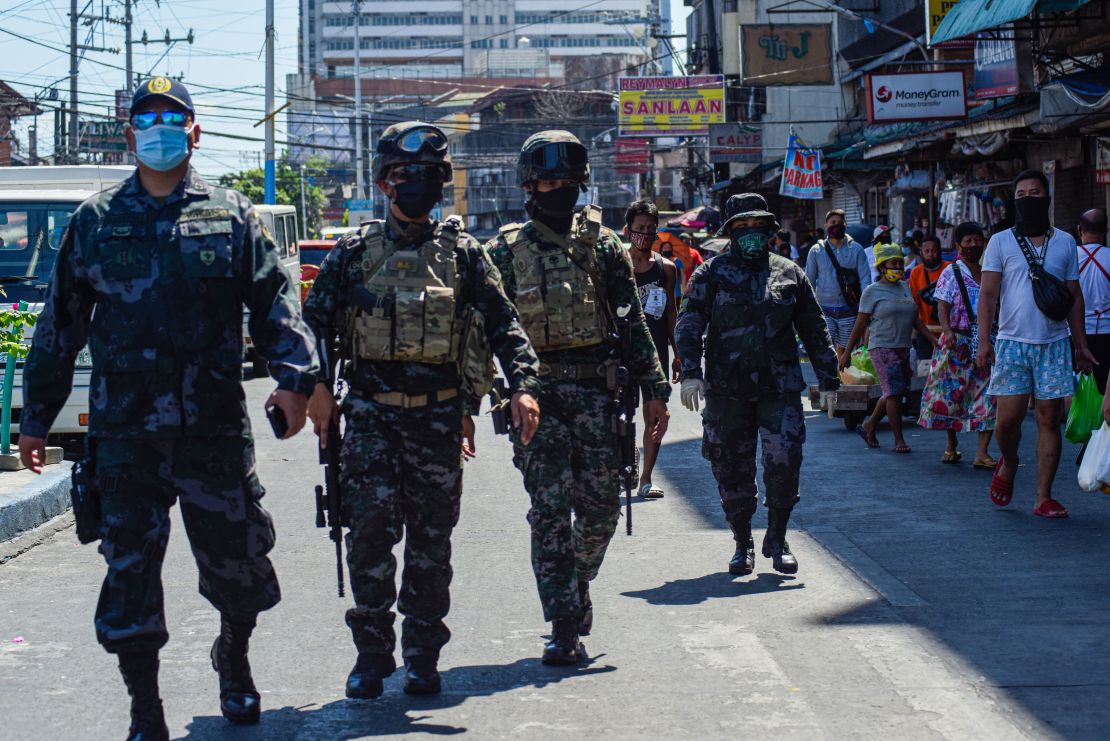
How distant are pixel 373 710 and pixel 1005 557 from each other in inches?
150

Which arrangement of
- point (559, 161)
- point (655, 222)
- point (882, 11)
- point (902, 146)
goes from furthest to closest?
point (882, 11)
point (902, 146)
point (655, 222)
point (559, 161)

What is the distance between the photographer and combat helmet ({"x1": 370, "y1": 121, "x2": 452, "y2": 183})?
205 inches

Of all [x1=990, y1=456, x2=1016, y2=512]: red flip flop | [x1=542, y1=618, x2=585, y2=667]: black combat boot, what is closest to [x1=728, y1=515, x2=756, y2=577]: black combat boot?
[x1=542, y1=618, x2=585, y2=667]: black combat boot

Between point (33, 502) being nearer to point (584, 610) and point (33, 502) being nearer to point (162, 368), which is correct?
point (584, 610)

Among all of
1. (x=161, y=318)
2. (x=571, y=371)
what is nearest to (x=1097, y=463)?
(x=571, y=371)

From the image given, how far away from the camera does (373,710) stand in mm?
4953

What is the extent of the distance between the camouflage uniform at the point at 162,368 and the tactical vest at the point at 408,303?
446mm

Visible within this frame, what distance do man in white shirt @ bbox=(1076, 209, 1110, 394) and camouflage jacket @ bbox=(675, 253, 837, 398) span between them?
370 centimetres

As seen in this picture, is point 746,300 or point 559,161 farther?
point 746,300

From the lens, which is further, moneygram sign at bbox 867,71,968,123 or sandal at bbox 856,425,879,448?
moneygram sign at bbox 867,71,968,123

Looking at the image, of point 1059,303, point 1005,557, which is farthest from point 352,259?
point 1059,303

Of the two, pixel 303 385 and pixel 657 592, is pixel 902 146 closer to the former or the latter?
pixel 657 592

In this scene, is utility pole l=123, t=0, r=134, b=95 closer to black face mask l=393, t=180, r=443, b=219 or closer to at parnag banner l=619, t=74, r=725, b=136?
at parnag banner l=619, t=74, r=725, b=136

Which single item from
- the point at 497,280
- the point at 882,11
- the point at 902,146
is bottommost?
the point at 497,280
